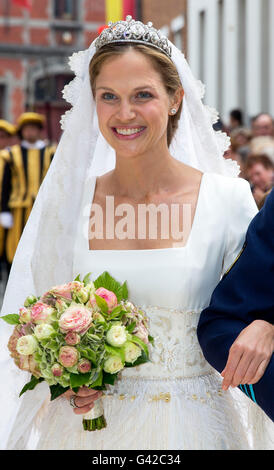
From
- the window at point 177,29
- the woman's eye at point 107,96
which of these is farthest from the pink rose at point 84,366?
the window at point 177,29

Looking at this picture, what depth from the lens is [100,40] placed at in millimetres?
2768

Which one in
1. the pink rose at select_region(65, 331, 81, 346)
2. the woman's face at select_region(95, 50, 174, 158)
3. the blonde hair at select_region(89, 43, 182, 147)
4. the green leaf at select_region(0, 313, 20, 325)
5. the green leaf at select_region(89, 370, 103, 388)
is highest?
the blonde hair at select_region(89, 43, 182, 147)

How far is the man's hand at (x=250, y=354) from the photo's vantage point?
214cm

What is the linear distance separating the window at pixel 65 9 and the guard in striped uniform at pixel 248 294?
95.0 ft

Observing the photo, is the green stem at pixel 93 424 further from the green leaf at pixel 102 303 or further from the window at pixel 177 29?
the window at pixel 177 29

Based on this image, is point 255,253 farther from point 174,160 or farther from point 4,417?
point 4,417

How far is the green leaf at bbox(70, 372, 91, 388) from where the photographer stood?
2322 mm

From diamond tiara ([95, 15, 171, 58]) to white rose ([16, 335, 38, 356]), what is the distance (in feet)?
3.42

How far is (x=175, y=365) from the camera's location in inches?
104

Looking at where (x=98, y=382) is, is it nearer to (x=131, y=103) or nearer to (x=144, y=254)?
(x=144, y=254)

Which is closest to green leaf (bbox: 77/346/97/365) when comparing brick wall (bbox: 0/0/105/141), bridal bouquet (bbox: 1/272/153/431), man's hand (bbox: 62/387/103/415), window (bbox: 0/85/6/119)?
bridal bouquet (bbox: 1/272/153/431)

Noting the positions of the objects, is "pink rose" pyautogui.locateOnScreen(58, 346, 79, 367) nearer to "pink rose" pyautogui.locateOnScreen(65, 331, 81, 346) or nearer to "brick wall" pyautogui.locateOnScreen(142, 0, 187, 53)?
"pink rose" pyautogui.locateOnScreen(65, 331, 81, 346)

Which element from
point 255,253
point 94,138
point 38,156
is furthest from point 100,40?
point 38,156
